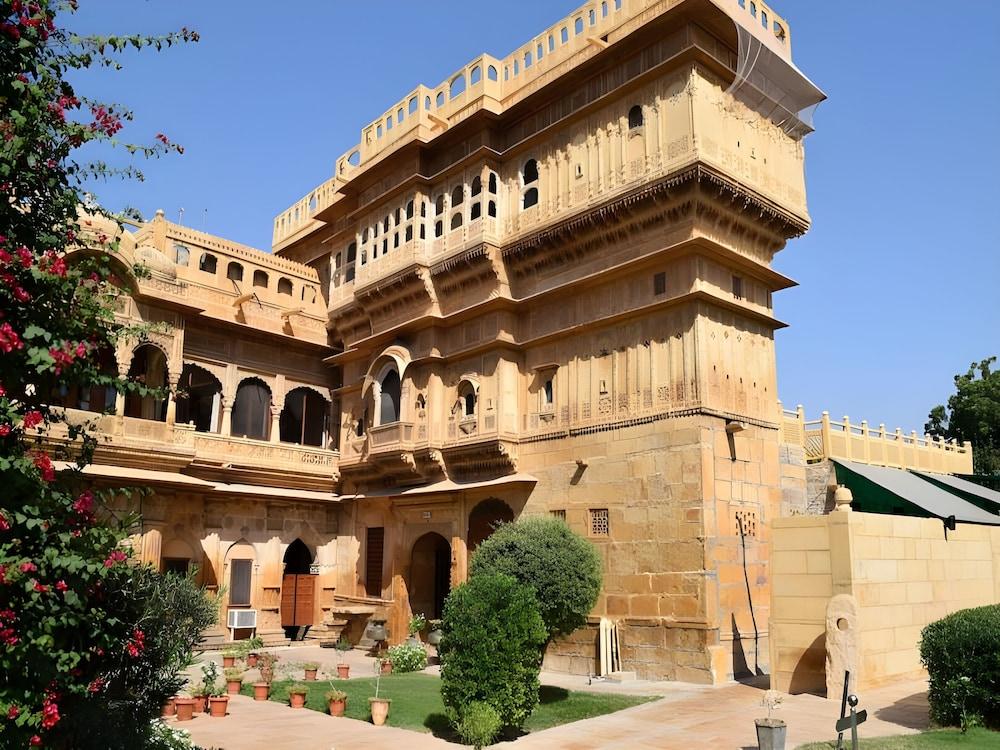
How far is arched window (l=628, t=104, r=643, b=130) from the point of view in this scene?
18.0m

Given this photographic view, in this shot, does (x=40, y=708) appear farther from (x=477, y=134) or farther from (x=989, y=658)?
(x=477, y=134)

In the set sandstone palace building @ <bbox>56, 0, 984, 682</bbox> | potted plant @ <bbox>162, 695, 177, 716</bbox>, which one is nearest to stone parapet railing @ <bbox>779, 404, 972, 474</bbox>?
sandstone palace building @ <bbox>56, 0, 984, 682</bbox>

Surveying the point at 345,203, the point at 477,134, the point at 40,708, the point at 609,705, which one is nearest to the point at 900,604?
the point at 609,705

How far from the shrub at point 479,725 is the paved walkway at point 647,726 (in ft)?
0.80

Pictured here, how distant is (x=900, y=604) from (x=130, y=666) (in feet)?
38.2

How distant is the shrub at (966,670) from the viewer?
10.3 metres

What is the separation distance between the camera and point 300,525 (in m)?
24.7

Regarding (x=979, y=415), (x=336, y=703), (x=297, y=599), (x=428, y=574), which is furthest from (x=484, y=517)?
(x=979, y=415)

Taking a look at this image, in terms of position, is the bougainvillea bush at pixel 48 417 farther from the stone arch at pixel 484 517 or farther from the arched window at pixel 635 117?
the stone arch at pixel 484 517

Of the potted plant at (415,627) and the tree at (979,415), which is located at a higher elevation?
the tree at (979,415)

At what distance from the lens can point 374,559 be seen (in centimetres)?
2414

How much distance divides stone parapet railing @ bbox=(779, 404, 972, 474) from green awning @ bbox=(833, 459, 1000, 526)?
2.27ft

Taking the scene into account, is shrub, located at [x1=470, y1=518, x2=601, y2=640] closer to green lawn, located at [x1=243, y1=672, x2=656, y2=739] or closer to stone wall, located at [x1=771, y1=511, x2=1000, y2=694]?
green lawn, located at [x1=243, y1=672, x2=656, y2=739]

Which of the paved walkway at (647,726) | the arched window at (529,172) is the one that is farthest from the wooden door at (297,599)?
the arched window at (529,172)
